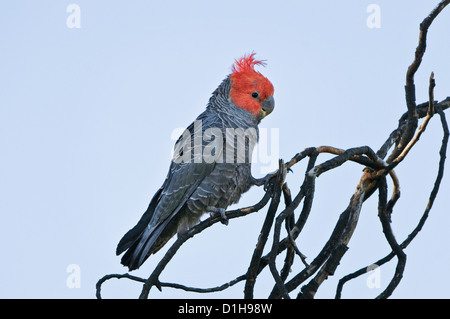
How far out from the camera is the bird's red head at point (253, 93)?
610 centimetres

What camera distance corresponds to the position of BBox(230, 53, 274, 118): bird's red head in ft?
20.0

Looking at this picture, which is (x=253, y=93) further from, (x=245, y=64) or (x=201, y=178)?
(x=201, y=178)

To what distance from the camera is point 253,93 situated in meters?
6.11

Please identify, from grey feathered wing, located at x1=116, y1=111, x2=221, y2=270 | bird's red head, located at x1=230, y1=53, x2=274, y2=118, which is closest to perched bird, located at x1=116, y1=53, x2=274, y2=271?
grey feathered wing, located at x1=116, y1=111, x2=221, y2=270

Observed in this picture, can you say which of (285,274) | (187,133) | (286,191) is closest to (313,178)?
(286,191)

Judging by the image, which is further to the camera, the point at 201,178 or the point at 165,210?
the point at 201,178

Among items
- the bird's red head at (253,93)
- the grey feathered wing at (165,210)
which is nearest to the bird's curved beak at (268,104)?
the bird's red head at (253,93)

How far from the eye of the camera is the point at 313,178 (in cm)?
365

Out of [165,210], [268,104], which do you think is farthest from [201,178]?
[268,104]

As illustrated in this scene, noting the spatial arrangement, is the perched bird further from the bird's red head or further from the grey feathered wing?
the bird's red head
